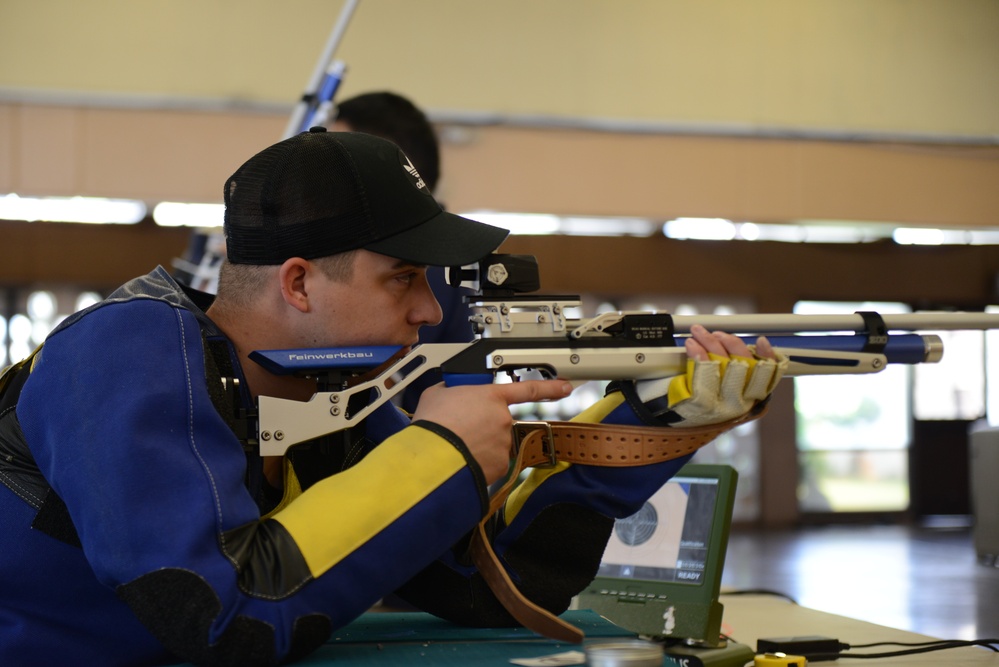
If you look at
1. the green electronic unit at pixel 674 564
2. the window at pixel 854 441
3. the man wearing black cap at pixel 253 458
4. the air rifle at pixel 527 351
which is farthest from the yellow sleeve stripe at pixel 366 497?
the window at pixel 854 441

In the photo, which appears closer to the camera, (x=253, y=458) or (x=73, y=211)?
(x=253, y=458)

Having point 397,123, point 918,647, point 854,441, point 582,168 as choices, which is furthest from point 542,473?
point 854,441

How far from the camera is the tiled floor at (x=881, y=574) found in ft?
10.9

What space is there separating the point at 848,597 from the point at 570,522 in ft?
10.5

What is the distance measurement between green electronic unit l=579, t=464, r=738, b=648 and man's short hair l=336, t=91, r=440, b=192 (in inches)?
35.9

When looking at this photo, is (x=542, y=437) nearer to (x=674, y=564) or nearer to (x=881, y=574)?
(x=674, y=564)

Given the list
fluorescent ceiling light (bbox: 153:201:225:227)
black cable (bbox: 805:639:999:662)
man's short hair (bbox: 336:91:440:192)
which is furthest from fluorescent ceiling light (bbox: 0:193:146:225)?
black cable (bbox: 805:639:999:662)

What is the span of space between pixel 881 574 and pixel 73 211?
4868 millimetres

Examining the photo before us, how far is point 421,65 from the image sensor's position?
530 centimetres

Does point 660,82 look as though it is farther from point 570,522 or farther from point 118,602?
point 118,602

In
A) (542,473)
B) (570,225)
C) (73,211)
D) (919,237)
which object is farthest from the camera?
(919,237)

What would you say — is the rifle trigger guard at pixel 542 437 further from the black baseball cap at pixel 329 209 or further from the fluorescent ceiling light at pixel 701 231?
the fluorescent ceiling light at pixel 701 231

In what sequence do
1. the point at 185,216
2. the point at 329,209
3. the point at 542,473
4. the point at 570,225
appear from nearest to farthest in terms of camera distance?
the point at 329,209 < the point at 542,473 < the point at 185,216 < the point at 570,225

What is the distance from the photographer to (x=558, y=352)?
1293mm
